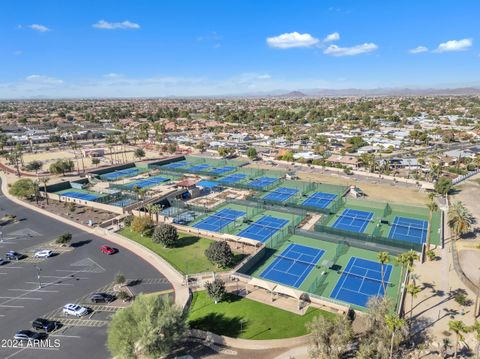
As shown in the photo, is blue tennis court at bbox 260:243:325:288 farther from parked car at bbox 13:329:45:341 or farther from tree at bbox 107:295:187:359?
parked car at bbox 13:329:45:341

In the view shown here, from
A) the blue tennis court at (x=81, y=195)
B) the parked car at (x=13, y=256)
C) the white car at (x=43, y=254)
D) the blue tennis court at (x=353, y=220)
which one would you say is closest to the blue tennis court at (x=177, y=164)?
the blue tennis court at (x=81, y=195)

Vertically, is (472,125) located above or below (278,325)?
above

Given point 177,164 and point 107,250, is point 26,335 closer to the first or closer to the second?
point 107,250

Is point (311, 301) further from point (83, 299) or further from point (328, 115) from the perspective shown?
point (328, 115)

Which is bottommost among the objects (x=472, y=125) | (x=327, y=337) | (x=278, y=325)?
(x=278, y=325)

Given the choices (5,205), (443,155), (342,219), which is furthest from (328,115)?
(5,205)

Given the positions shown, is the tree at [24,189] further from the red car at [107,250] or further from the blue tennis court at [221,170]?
the blue tennis court at [221,170]

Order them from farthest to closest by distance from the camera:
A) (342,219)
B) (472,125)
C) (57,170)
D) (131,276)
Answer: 1. (472,125)
2. (57,170)
3. (342,219)
4. (131,276)
